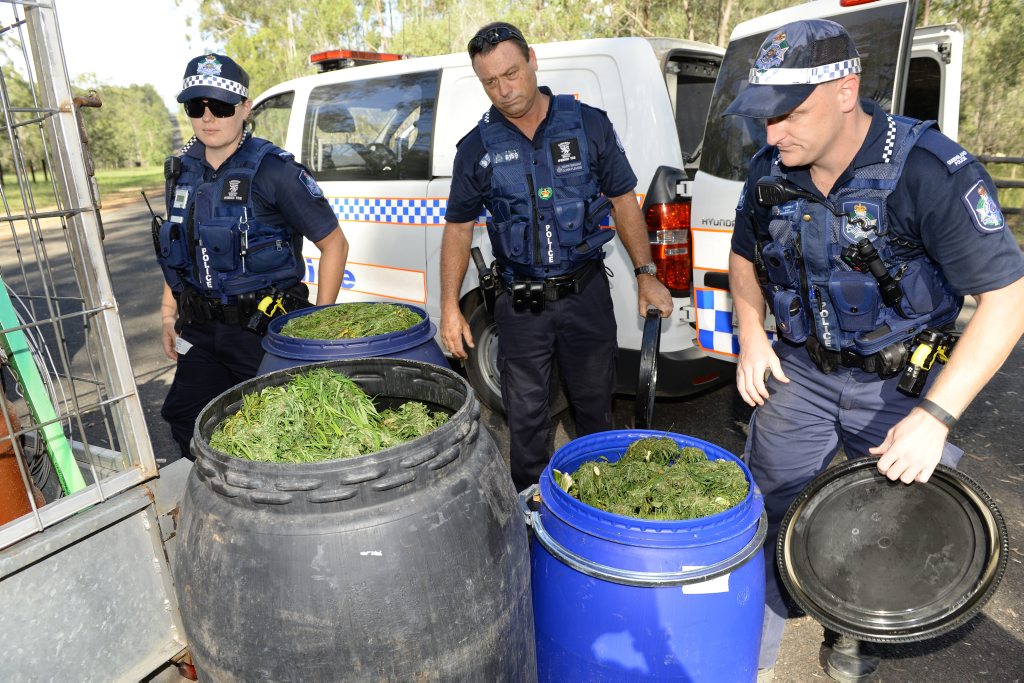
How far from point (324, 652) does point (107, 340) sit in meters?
0.99

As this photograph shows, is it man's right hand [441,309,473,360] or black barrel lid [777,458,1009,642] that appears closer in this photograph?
black barrel lid [777,458,1009,642]

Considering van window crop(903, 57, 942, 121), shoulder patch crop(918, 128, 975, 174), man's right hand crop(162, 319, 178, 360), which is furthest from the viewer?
van window crop(903, 57, 942, 121)

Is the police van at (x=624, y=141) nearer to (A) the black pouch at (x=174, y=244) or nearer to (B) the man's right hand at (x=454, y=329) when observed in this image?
(B) the man's right hand at (x=454, y=329)

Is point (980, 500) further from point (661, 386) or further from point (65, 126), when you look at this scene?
point (65, 126)

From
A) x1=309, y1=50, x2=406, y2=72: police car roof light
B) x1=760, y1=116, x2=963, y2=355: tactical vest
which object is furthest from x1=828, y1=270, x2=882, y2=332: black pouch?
x1=309, y1=50, x2=406, y2=72: police car roof light

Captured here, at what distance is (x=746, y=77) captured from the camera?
3482 millimetres

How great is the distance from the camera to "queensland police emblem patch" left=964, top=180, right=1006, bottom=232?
70.4 inches

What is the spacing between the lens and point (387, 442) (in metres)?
1.57

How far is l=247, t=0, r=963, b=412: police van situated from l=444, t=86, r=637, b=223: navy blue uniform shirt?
0.66m

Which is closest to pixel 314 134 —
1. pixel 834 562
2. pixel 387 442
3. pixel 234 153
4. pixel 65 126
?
pixel 234 153

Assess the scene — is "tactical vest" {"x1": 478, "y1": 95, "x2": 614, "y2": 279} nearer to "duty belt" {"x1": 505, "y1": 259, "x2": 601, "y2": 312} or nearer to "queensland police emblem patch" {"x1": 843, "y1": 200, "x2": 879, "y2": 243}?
"duty belt" {"x1": 505, "y1": 259, "x2": 601, "y2": 312}

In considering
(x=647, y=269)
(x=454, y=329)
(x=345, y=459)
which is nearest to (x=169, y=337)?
(x=454, y=329)

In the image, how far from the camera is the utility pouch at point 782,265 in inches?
85.8

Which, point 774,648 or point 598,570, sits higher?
point 598,570
